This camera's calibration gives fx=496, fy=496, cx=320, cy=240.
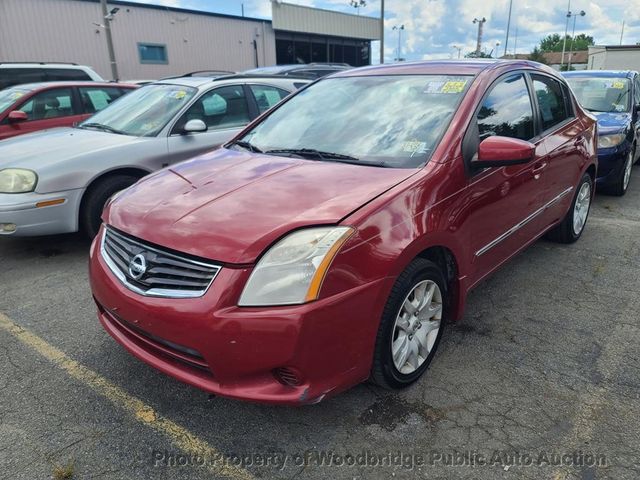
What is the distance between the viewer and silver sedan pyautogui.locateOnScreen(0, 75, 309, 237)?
4.26m

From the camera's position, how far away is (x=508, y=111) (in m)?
3.35

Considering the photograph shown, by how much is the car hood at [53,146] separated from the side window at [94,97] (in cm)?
227

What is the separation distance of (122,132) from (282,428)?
12.5ft

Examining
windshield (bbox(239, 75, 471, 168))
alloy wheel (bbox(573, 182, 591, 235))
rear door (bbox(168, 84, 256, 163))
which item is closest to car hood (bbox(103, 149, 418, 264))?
windshield (bbox(239, 75, 471, 168))

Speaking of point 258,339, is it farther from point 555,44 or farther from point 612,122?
point 555,44

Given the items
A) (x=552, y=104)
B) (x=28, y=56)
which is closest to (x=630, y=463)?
(x=552, y=104)

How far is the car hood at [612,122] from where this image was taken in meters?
6.25

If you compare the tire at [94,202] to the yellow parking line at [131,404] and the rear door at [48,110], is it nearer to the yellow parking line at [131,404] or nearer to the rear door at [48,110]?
the yellow parking line at [131,404]

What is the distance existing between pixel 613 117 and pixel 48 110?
779 centimetres

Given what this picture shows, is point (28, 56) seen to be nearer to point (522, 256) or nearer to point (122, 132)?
point (122, 132)

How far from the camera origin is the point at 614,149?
6148 millimetres

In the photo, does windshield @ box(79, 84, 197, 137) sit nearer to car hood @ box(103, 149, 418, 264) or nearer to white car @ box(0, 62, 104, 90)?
car hood @ box(103, 149, 418, 264)

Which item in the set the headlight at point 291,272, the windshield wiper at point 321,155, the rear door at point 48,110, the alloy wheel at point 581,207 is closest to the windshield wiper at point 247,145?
the windshield wiper at point 321,155

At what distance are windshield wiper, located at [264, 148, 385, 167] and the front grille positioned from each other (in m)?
1.09
